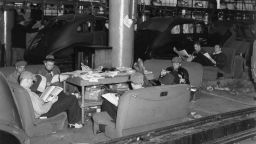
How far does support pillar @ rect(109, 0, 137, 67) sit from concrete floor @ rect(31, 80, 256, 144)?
200 cm

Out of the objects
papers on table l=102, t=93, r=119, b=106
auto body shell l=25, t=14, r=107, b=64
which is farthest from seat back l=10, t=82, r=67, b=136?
auto body shell l=25, t=14, r=107, b=64

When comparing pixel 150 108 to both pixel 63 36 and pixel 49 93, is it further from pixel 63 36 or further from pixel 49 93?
pixel 63 36

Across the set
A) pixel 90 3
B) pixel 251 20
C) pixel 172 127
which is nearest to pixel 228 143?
pixel 172 127

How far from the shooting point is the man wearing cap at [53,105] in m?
6.39

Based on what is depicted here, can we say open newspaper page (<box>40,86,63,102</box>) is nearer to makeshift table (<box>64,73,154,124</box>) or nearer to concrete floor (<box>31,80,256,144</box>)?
makeshift table (<box>64,73,154,124</box>)

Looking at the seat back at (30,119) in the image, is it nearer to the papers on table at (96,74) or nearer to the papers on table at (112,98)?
the papers on table at (96,74)

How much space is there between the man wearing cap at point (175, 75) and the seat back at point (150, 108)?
45.1 inches

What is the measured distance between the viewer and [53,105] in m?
6.85

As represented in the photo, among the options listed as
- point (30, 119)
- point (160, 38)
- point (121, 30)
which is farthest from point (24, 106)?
point (160, 38)

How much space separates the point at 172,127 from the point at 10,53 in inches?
328

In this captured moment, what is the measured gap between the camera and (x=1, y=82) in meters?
4.98

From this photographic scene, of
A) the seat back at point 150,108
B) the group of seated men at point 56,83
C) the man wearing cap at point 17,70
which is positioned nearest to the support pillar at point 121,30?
the group of seated men at point 56,83

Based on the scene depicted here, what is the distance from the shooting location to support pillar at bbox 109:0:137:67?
9414mm

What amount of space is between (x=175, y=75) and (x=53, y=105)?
2.73 m
